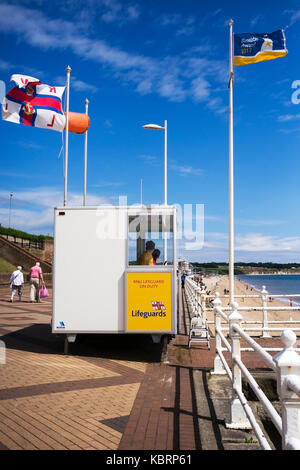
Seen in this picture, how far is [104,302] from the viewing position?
25.7ft

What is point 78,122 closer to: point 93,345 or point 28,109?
point 28,109

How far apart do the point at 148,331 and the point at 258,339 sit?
405 centimetres

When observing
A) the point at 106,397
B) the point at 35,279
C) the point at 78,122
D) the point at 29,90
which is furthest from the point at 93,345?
the point at 35,279

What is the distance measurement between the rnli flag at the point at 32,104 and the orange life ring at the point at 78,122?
4.42ft

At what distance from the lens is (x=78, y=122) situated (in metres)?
13.7

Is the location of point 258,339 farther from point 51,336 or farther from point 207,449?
point 207,449

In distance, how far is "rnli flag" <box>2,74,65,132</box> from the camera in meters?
11.8

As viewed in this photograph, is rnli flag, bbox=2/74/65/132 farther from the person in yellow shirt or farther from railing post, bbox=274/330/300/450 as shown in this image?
railing post, bbox=274/330/300/450

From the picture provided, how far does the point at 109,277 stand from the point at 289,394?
5.55 metres

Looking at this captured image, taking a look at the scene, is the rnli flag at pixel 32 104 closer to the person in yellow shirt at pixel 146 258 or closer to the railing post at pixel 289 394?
the person in yellow shirt at pixel 146 258

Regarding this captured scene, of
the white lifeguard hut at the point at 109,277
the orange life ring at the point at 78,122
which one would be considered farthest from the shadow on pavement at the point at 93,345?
the orange life ring at the point at 78,122

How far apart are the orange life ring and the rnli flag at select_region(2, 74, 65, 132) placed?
135cm

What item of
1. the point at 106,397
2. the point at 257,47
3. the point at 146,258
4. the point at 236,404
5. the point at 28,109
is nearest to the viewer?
the point at 236,404

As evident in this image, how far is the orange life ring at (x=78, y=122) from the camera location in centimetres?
1362
